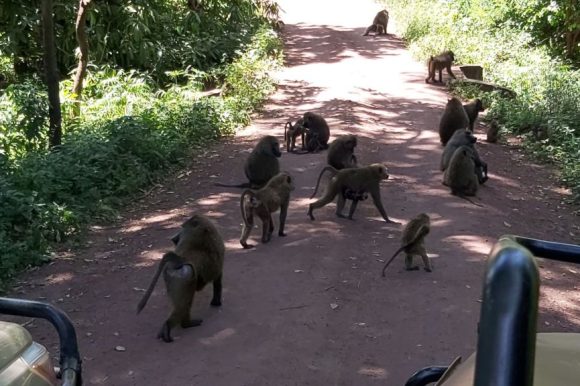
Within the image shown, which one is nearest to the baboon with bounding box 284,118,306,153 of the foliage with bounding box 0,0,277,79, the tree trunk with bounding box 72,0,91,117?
the tree trunk with bounding box 72,0,91,117

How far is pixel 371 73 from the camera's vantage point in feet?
58.4

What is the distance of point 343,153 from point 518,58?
941cm

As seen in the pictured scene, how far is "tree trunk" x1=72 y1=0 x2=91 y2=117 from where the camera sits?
11.5 metres

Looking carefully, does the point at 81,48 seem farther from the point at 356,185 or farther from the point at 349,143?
the point at 356,185

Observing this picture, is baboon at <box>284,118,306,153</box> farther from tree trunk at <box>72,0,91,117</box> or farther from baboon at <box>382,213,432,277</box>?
baboon at <box>382,213,432,277</box>

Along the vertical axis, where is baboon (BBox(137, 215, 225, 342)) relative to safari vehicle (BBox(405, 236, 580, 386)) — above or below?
below

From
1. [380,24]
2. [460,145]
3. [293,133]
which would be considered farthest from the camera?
[380,24]

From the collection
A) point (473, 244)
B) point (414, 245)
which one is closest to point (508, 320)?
point (414, 245)

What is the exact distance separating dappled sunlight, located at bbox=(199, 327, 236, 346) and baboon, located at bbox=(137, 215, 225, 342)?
25cm

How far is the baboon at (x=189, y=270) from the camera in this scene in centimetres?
547

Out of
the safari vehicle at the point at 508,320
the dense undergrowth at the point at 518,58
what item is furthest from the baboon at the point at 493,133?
the safari vehicle at the point at 508,320

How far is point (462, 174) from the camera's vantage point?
912 cm

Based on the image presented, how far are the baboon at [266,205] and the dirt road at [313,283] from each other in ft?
0.57

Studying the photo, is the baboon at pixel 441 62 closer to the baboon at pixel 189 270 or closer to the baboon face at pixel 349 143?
the baboon face at pixel 349 143
